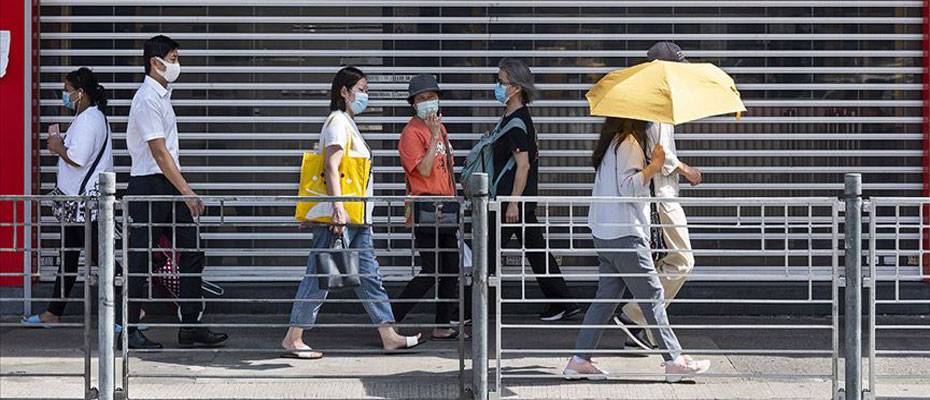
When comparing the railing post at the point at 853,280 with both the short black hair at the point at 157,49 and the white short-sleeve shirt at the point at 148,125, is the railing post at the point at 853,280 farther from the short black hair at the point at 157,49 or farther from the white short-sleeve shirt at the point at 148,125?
the short black hair at the point at 157,49

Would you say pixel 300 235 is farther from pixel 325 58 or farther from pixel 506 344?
pixel 506 344

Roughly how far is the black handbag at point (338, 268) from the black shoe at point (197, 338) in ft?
3.92

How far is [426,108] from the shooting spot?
355 inches

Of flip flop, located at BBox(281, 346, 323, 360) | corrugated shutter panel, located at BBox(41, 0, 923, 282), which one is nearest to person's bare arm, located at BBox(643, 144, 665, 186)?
flip flop, located at BBox(281, 346, 323, 360)

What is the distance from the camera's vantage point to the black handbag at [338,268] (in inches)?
312

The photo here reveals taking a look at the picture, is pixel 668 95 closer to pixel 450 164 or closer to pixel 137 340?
pixel 450 164

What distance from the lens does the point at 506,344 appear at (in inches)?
361

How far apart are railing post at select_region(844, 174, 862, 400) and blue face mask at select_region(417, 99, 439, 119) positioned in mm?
2884

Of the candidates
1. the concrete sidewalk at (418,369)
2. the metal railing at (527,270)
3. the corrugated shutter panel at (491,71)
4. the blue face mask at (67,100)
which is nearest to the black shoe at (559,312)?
the metal railing at (527,270)

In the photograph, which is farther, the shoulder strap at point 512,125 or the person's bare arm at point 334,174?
the shoulder strap at point 512,125

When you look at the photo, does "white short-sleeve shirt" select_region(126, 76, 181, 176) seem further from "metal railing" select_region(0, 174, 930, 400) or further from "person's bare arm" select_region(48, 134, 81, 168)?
"person's bare arm" select_region(48, 134, 81, 168)

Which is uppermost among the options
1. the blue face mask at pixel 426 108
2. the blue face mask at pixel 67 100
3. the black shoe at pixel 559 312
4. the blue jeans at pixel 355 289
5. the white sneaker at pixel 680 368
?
the blue face mask at pixel 67 100

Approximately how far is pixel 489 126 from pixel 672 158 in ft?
8.48

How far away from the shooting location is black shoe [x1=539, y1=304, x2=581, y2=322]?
10.1m
